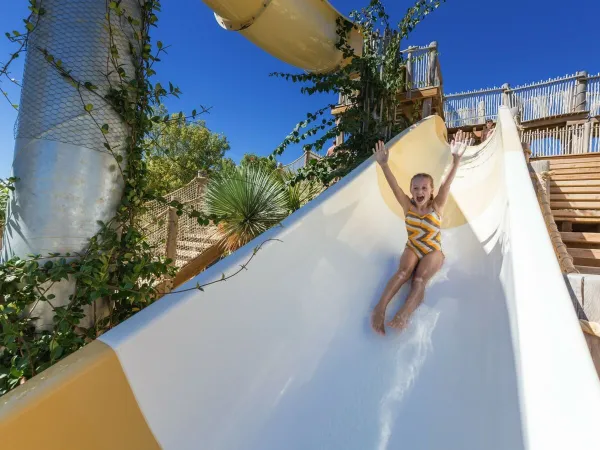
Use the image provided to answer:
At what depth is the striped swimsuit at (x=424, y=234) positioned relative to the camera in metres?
1.98

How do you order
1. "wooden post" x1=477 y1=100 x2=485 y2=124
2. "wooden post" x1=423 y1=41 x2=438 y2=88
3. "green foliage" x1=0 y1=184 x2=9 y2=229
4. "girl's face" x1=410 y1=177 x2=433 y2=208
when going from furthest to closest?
"wooden post" x1=477 y1=100 x2=485 y2=124
"wooden post" x1=423 y1=41 x2=438 y2=88
"girl's face" x1=410 y1=177 x2=433 y2=208
"green foliage" x1=0 y1=184 x2=9 y2=229

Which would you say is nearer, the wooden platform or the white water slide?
the white water slide

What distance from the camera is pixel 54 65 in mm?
1303

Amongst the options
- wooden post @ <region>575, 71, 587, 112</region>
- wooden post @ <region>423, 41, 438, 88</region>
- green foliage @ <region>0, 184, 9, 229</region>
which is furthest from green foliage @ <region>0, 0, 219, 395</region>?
wooden post @ <region>575, 71, 587, 112</region>

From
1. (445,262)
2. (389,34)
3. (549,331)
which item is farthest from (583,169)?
(549,331)

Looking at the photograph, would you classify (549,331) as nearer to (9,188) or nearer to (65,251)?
(65,251)

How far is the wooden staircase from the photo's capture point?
258 centimetres

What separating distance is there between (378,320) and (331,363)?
36cm

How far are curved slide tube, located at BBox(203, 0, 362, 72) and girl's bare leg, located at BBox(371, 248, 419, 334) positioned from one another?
2503 millimetres

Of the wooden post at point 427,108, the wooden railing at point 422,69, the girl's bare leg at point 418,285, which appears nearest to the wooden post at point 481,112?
Result: the wooden railing at point 422,69

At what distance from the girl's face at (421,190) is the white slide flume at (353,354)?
44 centimetres

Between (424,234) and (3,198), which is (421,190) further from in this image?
(3,198)

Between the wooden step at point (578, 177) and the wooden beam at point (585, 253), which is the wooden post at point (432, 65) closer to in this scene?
the wooden step at point (578, 177)

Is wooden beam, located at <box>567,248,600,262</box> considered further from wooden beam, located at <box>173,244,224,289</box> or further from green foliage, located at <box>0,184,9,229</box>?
green foliage, located at <box>0,184,9,229</box>
